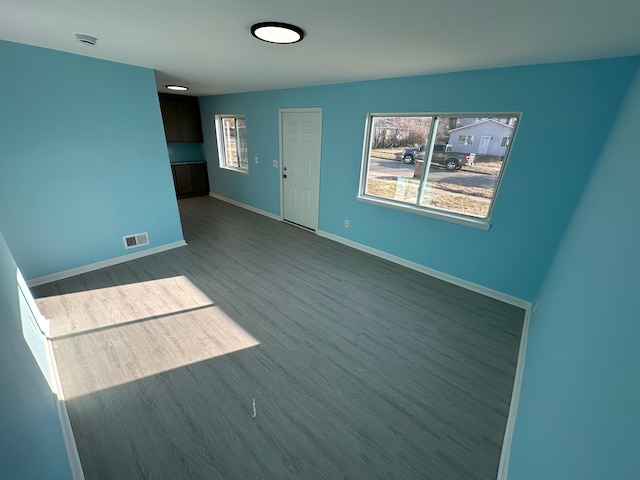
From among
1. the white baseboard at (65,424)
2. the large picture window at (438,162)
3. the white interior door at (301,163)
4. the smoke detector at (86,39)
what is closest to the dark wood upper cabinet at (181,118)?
the white interior door at (301,163)

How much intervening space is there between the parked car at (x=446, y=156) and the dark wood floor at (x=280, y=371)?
144cm

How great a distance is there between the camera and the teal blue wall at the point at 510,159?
2152mm

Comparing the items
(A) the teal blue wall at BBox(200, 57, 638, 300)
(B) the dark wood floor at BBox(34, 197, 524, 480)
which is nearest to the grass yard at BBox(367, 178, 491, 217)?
(A) the teal blue wall at BBox(200, 57, 638, 300)

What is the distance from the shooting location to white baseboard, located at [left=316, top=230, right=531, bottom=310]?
2.86 m

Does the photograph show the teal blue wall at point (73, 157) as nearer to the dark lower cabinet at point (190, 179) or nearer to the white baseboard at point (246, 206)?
the white baseboard at point (246, 206)

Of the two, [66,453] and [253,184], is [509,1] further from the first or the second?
[253,184]

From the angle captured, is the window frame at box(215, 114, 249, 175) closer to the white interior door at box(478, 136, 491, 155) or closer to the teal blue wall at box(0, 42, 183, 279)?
the teal blue wall at box(0, 42, 183, 279)

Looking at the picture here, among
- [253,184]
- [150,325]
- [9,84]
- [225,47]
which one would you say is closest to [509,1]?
[225,47]

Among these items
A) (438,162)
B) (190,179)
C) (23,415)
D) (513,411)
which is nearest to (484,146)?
(438,162)

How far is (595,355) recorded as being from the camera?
2.84 feet

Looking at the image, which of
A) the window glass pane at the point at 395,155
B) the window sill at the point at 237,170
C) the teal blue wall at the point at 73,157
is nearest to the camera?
the teal blue wall at the point at 73,157

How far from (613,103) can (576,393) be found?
240 cm

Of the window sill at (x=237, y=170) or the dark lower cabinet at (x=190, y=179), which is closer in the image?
the window sill at (x=237, y=170)

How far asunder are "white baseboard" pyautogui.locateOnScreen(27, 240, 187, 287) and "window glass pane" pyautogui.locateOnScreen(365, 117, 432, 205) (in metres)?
3.13
